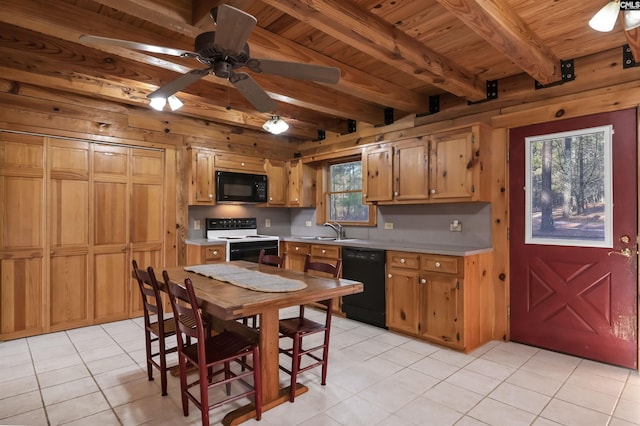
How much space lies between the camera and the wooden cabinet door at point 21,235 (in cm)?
339

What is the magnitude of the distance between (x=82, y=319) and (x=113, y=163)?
1721 mm

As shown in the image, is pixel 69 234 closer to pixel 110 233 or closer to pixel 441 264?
pixel 110 233

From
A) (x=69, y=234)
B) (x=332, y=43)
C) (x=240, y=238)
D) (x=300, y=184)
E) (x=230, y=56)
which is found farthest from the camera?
(x=300, y=184)

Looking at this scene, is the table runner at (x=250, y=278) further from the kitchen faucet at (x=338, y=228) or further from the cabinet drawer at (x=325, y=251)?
the kitchen faucet at (x=338, y=228)

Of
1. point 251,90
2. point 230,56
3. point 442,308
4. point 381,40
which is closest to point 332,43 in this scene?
point 381,40

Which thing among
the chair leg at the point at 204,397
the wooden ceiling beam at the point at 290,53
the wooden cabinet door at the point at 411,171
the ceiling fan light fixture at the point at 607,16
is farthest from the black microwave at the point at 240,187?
the ceiling fan light fixture at the point at 607,16

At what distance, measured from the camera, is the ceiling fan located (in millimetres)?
1580

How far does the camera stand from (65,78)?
320cm

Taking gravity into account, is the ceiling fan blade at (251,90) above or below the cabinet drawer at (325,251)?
above

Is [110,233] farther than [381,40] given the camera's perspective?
Yes

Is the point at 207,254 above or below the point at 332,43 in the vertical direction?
below

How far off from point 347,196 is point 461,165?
6.23ft

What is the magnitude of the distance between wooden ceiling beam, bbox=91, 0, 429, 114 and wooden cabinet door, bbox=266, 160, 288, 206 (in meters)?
2.16

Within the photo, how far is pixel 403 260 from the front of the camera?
11.6ft
